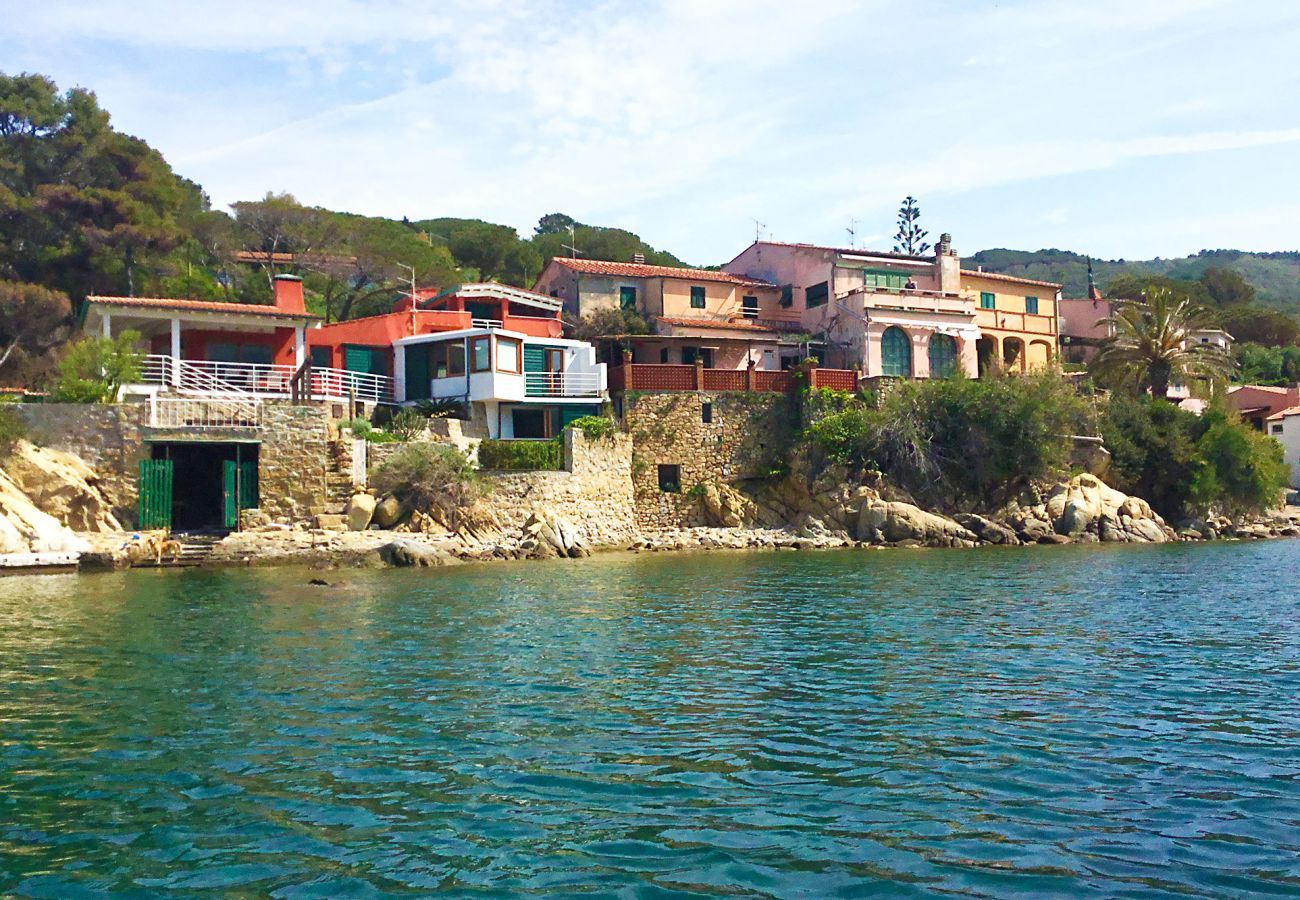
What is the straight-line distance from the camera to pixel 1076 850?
7941mm

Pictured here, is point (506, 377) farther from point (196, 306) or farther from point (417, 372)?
point (196, 306)

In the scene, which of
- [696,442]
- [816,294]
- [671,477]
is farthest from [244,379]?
[816,294]

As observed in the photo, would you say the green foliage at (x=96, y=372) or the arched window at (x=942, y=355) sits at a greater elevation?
the arched window at (x=942, y=355)

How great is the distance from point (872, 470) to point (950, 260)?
48.9 ft

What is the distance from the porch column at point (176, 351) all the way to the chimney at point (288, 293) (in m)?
3.98

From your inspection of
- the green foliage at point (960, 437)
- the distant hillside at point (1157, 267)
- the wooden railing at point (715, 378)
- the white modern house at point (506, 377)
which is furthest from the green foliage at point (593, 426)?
the distant hillside at point (1157, 267)

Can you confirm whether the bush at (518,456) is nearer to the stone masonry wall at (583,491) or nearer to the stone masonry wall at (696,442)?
the stone masonry wall at (583,491)

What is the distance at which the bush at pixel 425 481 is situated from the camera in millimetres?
35938

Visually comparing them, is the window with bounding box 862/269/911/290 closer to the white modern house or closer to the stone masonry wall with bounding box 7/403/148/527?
the white modern house

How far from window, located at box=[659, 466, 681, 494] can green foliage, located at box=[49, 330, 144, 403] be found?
63.3ft

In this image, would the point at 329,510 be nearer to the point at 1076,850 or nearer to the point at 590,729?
the point at 590,729

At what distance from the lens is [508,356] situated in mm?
41594

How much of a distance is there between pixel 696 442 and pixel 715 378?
2882 mm

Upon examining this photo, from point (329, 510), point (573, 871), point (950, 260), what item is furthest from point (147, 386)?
point (950, 260)
